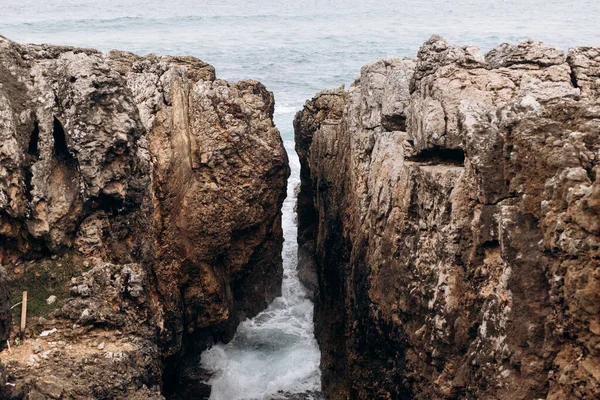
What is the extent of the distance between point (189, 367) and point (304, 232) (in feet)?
33.4

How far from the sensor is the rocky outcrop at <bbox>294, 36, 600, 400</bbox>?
12.3m

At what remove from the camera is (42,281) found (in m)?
16.9

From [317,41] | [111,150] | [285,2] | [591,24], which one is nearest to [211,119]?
[111,150]

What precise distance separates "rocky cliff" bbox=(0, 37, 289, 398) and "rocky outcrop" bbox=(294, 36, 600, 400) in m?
3.97

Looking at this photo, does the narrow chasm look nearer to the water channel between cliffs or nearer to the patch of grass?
the patch of grass

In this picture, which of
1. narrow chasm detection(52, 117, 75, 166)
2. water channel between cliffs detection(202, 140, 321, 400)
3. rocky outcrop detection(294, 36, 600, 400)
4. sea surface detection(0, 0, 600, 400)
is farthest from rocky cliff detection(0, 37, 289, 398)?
sea surface detection(0, 0, 600, 400)

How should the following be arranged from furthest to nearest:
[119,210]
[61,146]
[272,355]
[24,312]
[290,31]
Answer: [290,31] → [272,355] → [119,210] → [61,146] → [24,312]

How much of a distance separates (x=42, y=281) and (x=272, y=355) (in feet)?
37.6

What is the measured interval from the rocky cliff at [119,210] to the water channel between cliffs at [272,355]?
3.58 ft

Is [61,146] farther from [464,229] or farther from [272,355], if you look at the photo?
[272,355]

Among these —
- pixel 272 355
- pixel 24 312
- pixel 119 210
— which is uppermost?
pixel 119 210

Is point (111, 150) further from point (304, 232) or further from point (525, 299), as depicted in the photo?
point (304, 232)

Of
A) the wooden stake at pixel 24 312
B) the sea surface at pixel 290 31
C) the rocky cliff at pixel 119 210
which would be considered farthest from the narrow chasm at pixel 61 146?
the sea surface at pixel 290 31

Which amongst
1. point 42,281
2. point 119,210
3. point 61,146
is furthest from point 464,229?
point 61,146
